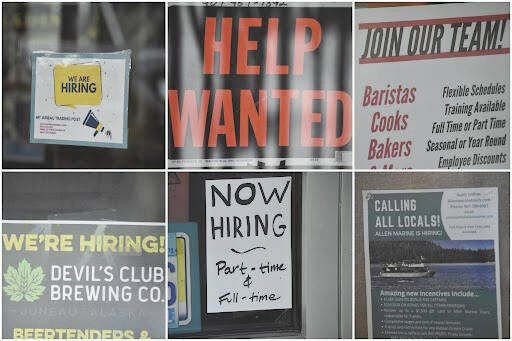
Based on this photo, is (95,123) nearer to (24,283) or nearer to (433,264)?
(24,283)

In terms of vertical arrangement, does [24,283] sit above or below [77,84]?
below

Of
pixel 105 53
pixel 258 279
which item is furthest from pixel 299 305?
pixel 105 53

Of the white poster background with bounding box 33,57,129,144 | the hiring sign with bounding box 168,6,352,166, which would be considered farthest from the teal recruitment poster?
the white poster background with bounding box 33,57,129,144

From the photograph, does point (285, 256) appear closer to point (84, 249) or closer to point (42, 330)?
point (84, 249)

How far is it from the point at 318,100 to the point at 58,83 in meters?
1.07

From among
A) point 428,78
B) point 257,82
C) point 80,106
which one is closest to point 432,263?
point 428,78

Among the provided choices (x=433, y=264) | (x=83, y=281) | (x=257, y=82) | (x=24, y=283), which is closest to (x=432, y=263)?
(x=433, y=264)

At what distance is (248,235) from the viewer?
3.04 m

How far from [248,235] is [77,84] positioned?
0.94m

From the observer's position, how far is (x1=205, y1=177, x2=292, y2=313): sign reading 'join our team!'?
3.04 metres

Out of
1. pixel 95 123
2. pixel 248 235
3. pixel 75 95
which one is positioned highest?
pixel 75 95

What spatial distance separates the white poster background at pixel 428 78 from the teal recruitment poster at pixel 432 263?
0.19 meters

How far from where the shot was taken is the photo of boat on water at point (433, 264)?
3016mm

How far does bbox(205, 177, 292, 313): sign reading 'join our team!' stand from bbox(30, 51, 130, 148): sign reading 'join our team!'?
514mm
